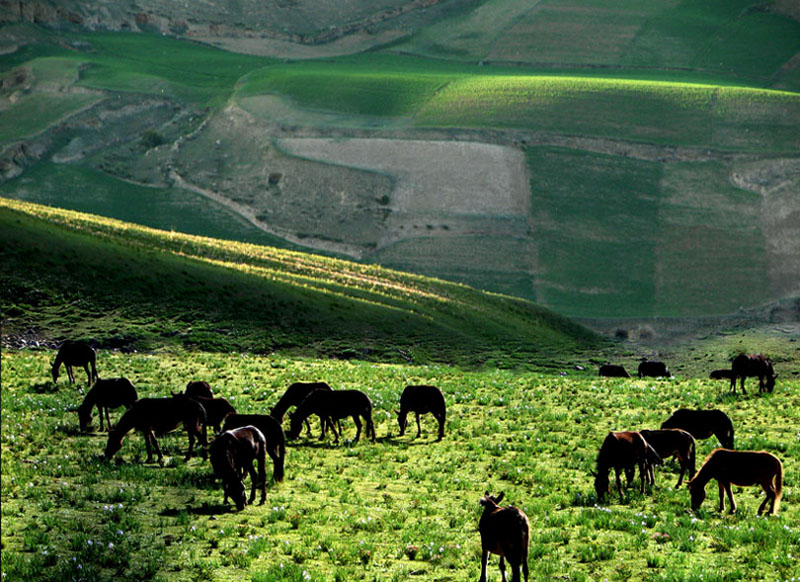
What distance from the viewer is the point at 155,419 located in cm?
2139

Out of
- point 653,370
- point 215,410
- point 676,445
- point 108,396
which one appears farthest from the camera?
point 653,370

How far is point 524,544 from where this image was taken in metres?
13.5

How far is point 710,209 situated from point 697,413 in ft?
339

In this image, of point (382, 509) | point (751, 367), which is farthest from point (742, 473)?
point (751, 367)

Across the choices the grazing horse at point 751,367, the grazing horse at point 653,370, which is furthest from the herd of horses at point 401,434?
the grazing horse at point 653,370

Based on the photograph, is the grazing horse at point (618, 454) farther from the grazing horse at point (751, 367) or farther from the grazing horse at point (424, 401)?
the grazing horse at point (751, 367)

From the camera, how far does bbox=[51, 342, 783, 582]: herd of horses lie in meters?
14.4

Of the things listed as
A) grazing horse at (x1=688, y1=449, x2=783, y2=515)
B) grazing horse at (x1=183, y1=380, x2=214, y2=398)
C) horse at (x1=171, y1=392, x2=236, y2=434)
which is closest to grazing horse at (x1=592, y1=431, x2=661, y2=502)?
grazing horse at (x1=688, y1=449, x2=783, y2=515)

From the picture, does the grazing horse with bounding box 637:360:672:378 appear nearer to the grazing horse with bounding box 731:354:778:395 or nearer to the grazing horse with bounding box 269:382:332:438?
the grazing horse with bounding box 731:354:778:395

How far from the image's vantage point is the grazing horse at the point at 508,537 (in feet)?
44.3

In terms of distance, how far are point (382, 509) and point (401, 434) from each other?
7615 mm

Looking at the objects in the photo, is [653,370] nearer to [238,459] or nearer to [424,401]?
[424,401]

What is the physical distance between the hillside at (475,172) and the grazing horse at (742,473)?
84086mm

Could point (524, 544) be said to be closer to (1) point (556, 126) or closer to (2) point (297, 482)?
(2) point (297, 482)
